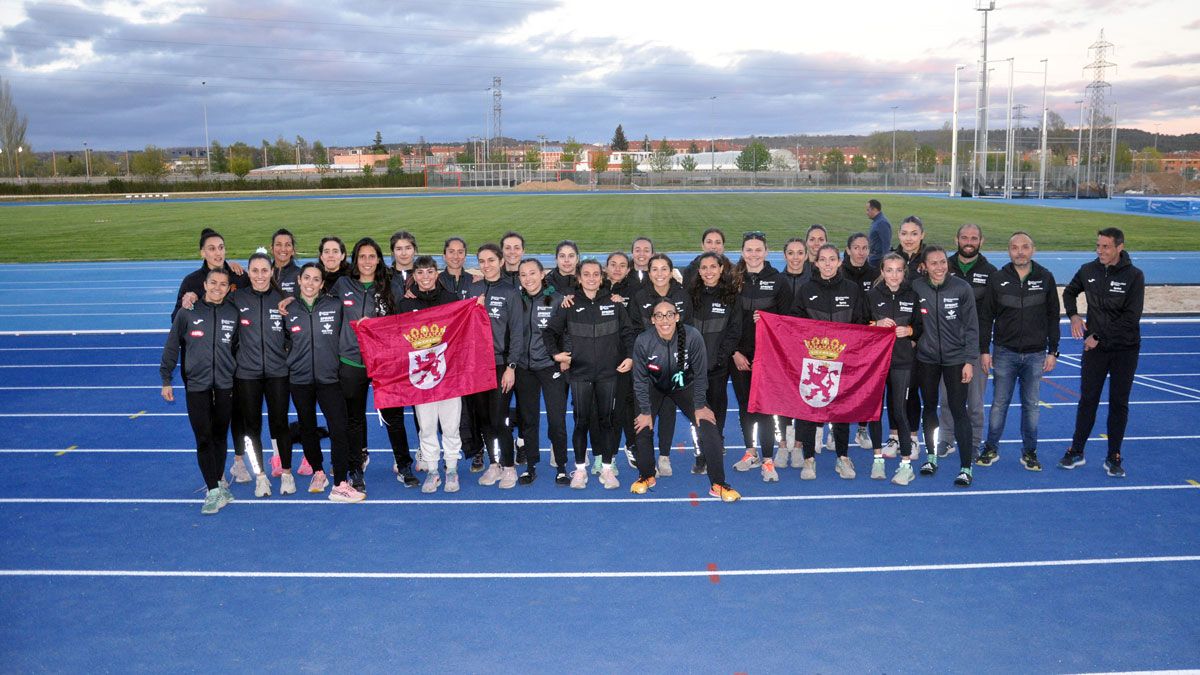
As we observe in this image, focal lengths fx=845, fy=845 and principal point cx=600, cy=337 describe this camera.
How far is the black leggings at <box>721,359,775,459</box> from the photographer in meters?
7.79

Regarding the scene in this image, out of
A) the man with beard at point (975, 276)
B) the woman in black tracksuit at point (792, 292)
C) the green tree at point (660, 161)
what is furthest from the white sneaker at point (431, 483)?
the green tree at point (660, 161)

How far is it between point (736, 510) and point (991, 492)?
230 centimetres

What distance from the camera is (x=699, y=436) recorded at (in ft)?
24.5

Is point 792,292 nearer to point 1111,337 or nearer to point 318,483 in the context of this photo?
point 1111,337

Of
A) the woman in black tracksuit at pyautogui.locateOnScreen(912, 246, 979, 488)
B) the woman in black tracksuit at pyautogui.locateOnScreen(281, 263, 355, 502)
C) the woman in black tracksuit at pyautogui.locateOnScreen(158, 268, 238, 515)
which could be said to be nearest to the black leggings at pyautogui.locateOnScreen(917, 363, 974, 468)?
the woman in black tracksuit at pyautogui.locateOnScreen(912, 246, 979, 488)

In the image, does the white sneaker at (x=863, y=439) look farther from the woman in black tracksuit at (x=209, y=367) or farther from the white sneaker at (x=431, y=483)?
the woman in black tracksuit at (x=209, y=367)

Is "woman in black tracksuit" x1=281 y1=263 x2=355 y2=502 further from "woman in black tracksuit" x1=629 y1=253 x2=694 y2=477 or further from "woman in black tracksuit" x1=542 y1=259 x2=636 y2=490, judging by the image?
"woman in black tracksuit" x1=629 y1=253 x2=694 y2=477

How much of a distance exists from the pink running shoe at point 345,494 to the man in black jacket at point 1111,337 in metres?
6.44

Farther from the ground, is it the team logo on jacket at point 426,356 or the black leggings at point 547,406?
the team logo on jacket at point 426,356

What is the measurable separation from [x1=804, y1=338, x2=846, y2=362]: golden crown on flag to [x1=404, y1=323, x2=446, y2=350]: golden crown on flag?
333 cm

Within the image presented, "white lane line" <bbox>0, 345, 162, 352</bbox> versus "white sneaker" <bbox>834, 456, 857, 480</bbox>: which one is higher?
"white lane line" <bbox>0, 345, 162, 352</bbox>

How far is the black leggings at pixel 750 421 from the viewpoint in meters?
7.79

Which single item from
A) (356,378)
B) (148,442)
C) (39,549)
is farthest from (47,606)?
(148,442)

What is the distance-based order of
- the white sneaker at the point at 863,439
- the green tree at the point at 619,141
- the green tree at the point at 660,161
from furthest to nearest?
1. the green tree at the point at 619,141
2. the green tree at the point at 660,161
3. the white sneaker at the point at 863,439
